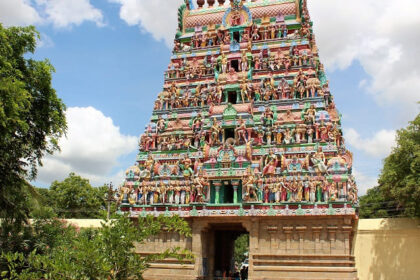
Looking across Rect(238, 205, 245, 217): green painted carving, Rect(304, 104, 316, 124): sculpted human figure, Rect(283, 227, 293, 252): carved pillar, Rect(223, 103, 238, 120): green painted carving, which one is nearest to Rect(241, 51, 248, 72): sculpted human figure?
Rect(223, 103, 238, 120): green painted carving

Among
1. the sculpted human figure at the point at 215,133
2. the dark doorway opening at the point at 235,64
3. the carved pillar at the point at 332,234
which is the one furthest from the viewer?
the dark doorway opening at the point at 235,64

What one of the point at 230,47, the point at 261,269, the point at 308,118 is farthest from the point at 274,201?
the point at 230,47

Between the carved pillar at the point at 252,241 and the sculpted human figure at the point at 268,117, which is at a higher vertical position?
the sculpted human figure at the point at 268,117

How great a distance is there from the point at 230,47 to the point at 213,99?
4.40 metres

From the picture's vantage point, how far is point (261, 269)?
832 inches

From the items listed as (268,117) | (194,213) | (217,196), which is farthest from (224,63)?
(194,213)

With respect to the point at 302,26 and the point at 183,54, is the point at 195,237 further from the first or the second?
the point at 302,26

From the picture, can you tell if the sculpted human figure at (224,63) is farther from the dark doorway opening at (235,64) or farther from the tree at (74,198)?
the tree at (74,198)

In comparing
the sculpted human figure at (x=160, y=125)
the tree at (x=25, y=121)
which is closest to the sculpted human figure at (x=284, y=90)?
the sculpted human figure at (x=160, y=125)

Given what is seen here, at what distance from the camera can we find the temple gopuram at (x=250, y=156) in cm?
2119

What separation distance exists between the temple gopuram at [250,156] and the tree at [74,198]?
2038cm

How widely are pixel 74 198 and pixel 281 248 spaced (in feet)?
94.7

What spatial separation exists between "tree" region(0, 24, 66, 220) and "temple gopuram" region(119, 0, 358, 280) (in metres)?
5.17

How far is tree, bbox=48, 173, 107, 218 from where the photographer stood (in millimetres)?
43531
